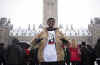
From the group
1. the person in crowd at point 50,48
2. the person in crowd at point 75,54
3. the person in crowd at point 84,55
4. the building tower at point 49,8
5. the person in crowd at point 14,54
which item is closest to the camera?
the person in crowd at point 50,48

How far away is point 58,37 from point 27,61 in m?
3.94

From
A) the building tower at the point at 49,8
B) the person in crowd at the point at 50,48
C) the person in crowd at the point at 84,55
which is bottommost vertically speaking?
the person in crowd at the point at 84,55

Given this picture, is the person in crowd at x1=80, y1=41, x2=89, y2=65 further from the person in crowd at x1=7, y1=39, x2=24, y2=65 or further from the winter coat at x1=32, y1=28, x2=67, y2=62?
the winter coat at x1=32, y1=28, x2=67, y2=62

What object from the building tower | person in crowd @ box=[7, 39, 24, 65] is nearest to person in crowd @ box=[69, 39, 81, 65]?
person in crowd @ box=[7, 39, 24, 65]

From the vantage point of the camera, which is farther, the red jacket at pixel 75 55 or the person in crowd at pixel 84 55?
the red jacket at pixel 75 55

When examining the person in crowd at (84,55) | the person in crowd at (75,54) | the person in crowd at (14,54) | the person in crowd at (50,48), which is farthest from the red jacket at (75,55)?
the person in crowd at (50,48)

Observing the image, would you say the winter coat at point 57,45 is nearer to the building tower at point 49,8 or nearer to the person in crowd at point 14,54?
the person in crowd at point 14,54

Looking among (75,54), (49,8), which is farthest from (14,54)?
(49,8)

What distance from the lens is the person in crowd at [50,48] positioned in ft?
11.3

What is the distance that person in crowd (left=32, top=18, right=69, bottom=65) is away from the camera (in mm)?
3447

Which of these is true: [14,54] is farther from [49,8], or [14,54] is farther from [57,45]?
[49,8]

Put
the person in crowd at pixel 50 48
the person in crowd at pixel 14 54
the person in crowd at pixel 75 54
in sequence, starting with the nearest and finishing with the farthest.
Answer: the person in crowd at pixel 50 48
the person in crowd at pixel 14 54
the person in crowd at pixel 75 54

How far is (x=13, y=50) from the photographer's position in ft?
19.5

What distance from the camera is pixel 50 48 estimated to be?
3.47m
